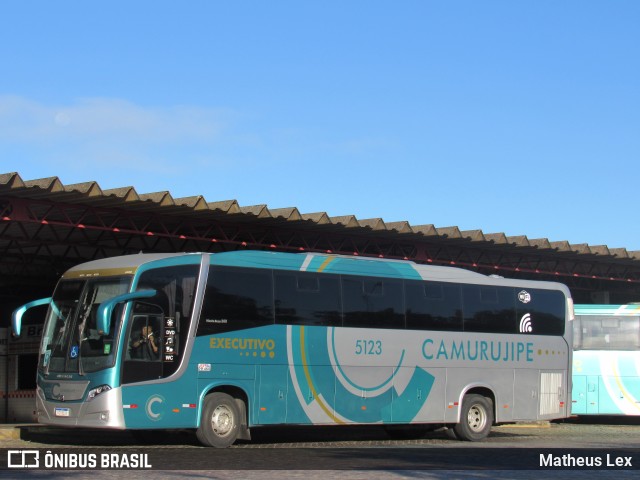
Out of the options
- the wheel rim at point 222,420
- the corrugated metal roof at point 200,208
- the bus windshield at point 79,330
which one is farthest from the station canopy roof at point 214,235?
the wheel rim at point 222,420

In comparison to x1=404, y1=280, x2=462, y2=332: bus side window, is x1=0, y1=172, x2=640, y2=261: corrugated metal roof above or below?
above

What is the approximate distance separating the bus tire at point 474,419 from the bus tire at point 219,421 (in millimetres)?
5663

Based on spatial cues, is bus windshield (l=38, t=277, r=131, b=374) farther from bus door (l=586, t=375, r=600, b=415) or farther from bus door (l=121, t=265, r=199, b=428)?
bus door (l=586, t=375, r=600, b=415)

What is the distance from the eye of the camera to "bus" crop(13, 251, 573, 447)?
56.3 ft

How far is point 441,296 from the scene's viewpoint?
69.7 ft

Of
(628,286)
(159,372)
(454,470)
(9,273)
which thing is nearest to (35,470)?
(159,372)

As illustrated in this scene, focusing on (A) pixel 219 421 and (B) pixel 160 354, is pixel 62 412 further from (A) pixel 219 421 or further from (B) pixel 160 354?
(A) pixel 219 421

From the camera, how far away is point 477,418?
72.2 feet

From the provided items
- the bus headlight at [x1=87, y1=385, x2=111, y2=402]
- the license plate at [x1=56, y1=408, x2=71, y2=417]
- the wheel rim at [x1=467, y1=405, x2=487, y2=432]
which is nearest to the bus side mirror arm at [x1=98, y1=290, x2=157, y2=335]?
the bus headlight at [x1=87, y1=385, x2=111, y2=402]

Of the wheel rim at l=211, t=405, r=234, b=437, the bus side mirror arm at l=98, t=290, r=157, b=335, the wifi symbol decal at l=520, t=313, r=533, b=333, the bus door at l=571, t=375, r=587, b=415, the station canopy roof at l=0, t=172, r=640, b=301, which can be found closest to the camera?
the bus side mirror arm at l=98, t=290, r=157, b=335

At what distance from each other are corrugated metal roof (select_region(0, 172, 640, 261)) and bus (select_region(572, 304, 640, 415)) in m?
6.00

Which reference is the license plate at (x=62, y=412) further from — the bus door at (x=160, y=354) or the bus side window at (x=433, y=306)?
the bus side window at (x=433, y=306)

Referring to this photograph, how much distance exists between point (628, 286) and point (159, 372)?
34.8 m

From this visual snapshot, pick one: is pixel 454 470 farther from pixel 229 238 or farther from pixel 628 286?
pixel 628 286
